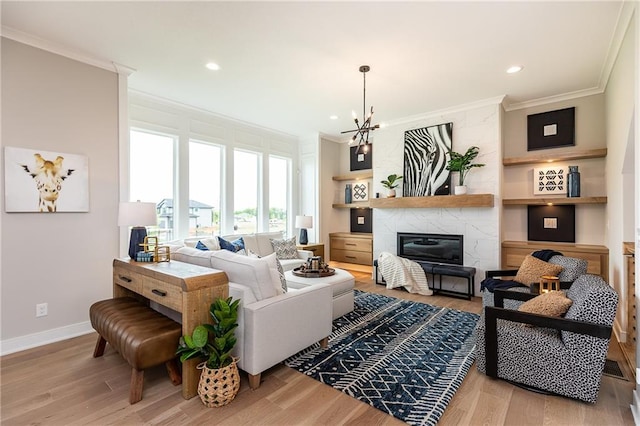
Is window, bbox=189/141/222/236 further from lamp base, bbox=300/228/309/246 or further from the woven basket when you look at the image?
the woven basket

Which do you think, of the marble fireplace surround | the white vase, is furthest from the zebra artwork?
the white vase

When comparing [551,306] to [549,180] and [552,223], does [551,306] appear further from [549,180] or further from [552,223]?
[549,180]

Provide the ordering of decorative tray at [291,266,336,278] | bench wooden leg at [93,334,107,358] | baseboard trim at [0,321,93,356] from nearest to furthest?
1. bench wooden leg at [93,334,107,358]
2. baseboard trim at [0,321,93,356]
3. decorative tray at [291,266,336,278]

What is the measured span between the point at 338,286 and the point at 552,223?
11.1ft

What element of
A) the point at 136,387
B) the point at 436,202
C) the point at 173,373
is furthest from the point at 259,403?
the point at 436,202

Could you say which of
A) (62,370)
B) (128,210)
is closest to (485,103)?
(128,210)

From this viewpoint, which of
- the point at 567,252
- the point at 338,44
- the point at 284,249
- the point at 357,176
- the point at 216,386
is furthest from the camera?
the point at 357,176

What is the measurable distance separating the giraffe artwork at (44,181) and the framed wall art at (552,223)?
5902mm

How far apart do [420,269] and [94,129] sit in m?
4.70

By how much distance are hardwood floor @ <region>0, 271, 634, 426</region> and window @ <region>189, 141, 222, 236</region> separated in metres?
2.76

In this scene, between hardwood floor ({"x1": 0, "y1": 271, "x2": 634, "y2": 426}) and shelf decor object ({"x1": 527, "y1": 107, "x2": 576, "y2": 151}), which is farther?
shelf decor object ({"x1": 527, "y1": 107, "x2": 576, "y2": 151})

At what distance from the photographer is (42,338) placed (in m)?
2.96

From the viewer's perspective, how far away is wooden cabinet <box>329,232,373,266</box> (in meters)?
6.33

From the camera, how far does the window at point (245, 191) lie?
5.64 meters
